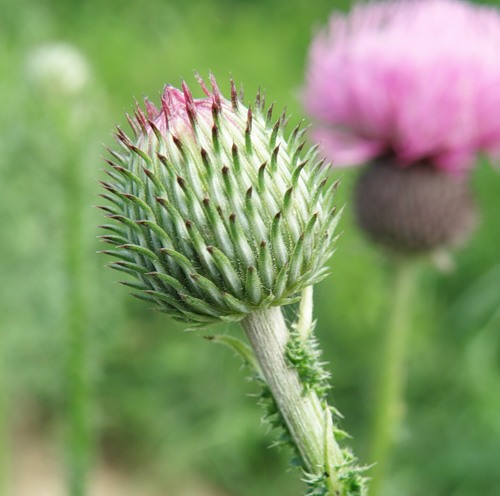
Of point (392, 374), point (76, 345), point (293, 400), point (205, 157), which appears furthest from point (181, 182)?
point (392, 374)

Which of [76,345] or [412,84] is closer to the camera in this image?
[76,345]

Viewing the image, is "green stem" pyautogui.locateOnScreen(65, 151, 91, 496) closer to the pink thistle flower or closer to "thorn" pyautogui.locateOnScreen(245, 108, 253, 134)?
the pink thistle flower

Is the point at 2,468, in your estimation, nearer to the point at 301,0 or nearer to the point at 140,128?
the point at 140,128

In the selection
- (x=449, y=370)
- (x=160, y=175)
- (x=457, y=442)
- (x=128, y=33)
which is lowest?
(x=160, y=175)

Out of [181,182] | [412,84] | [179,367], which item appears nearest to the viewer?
[181,182]

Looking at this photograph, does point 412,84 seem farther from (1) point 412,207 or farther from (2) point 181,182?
(2) point 181,182

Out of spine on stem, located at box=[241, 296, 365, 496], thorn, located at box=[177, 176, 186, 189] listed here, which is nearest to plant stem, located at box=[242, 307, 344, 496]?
spine on stem, located at box=[241, 296, 365, 496]

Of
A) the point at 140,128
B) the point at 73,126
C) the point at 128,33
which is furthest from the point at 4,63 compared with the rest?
the point at 140,128
